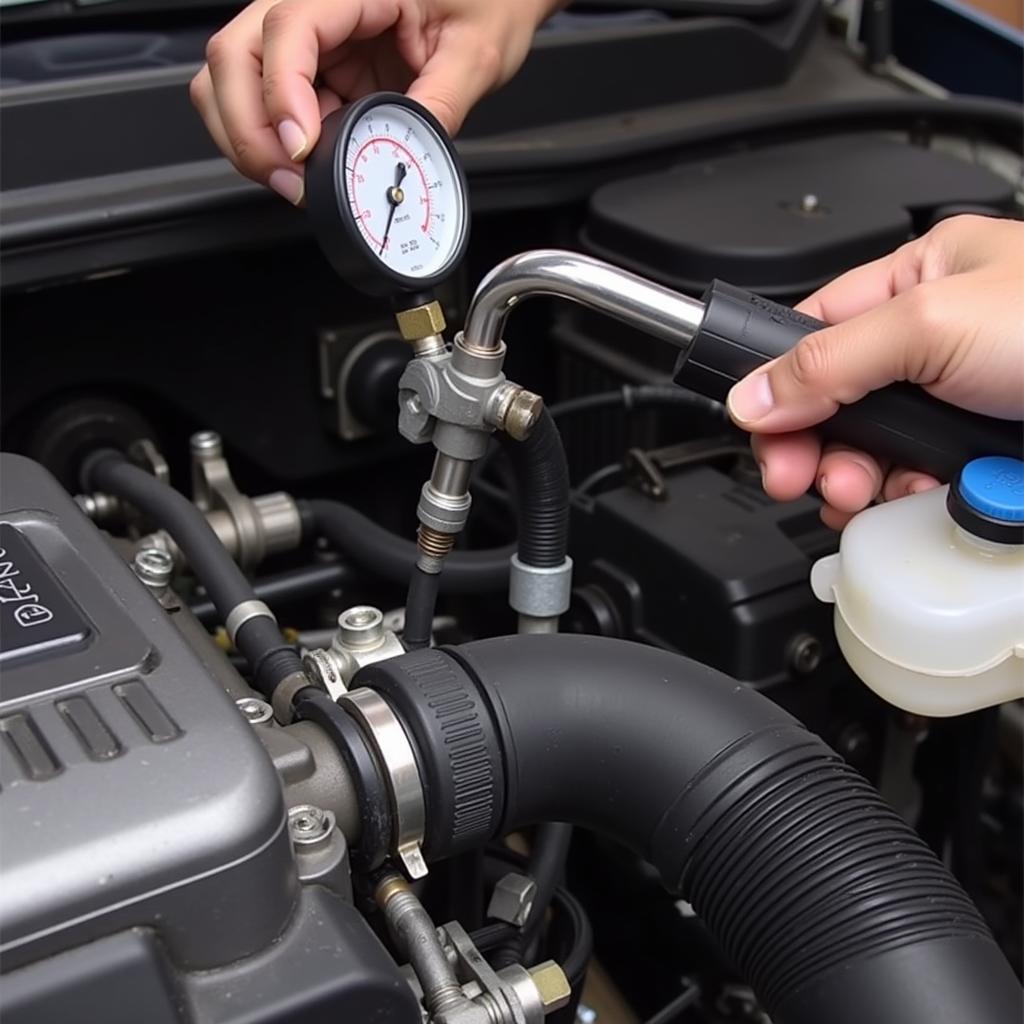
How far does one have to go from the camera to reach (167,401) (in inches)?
39.5

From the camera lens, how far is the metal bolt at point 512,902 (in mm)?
661

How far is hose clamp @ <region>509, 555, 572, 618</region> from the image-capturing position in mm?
688

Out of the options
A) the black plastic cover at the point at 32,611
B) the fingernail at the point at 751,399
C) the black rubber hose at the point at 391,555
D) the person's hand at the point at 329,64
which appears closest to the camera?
the black plastic cover at the point at 32,611

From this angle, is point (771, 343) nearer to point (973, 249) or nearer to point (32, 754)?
point (973, 249)

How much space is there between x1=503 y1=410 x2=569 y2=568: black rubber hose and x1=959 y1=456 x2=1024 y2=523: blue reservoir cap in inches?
8.0

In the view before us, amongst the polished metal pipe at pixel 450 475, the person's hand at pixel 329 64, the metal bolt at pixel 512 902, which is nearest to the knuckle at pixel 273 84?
the person's hand at pixel 329 64

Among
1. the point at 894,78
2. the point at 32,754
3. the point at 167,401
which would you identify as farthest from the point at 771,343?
the point at 894,78

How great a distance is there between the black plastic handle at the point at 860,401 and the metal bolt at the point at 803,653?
196mm

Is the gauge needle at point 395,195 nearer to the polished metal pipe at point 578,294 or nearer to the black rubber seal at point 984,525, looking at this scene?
the polished metal pipe at point 578,294

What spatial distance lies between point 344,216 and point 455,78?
238 mm

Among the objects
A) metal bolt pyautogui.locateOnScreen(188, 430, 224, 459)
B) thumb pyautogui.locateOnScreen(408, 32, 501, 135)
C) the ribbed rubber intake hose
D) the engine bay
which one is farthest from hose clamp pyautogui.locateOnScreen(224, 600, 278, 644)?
thumb pyautogui.locateOnScreen(408, 32, 501, 135)

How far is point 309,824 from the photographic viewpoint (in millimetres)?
525

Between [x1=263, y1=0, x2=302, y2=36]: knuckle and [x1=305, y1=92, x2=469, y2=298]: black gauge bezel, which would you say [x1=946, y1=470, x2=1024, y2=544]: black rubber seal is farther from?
[x1=263, y1=0, x2=302, y2=36]: knuckle

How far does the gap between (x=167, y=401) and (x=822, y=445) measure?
1.77 feet
